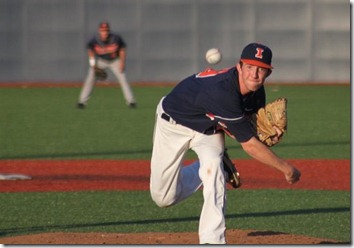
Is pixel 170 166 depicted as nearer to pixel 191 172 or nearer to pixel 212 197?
pixel 191 172

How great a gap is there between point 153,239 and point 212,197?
84 cm

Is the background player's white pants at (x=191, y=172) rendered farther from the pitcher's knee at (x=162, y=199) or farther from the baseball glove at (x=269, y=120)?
the baseball glove at (x=269, y=120)

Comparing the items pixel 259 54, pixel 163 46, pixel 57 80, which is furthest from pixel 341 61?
pixel 259 54

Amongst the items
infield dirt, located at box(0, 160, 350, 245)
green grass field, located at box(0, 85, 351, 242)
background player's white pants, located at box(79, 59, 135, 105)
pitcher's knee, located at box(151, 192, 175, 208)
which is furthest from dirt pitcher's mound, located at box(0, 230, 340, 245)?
background player's white pants, located at box(79, 59, 135, 105)

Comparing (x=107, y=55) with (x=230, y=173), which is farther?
(x=107, y=55)

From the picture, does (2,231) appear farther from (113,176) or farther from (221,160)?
(113,176)

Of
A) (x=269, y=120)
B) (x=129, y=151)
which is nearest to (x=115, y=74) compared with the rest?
(x=129, y=151)

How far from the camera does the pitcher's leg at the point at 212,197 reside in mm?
7633

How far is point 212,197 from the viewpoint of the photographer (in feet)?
25.2

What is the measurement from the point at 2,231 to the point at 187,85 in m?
2.40

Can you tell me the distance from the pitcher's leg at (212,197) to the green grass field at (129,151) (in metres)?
1.53

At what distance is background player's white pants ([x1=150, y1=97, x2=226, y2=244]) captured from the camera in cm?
767

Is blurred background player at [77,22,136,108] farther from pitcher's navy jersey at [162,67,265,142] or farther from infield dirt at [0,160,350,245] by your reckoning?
→ pitcher's navy jersey at [162,67,265,142]

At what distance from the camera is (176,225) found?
32.2 feet
